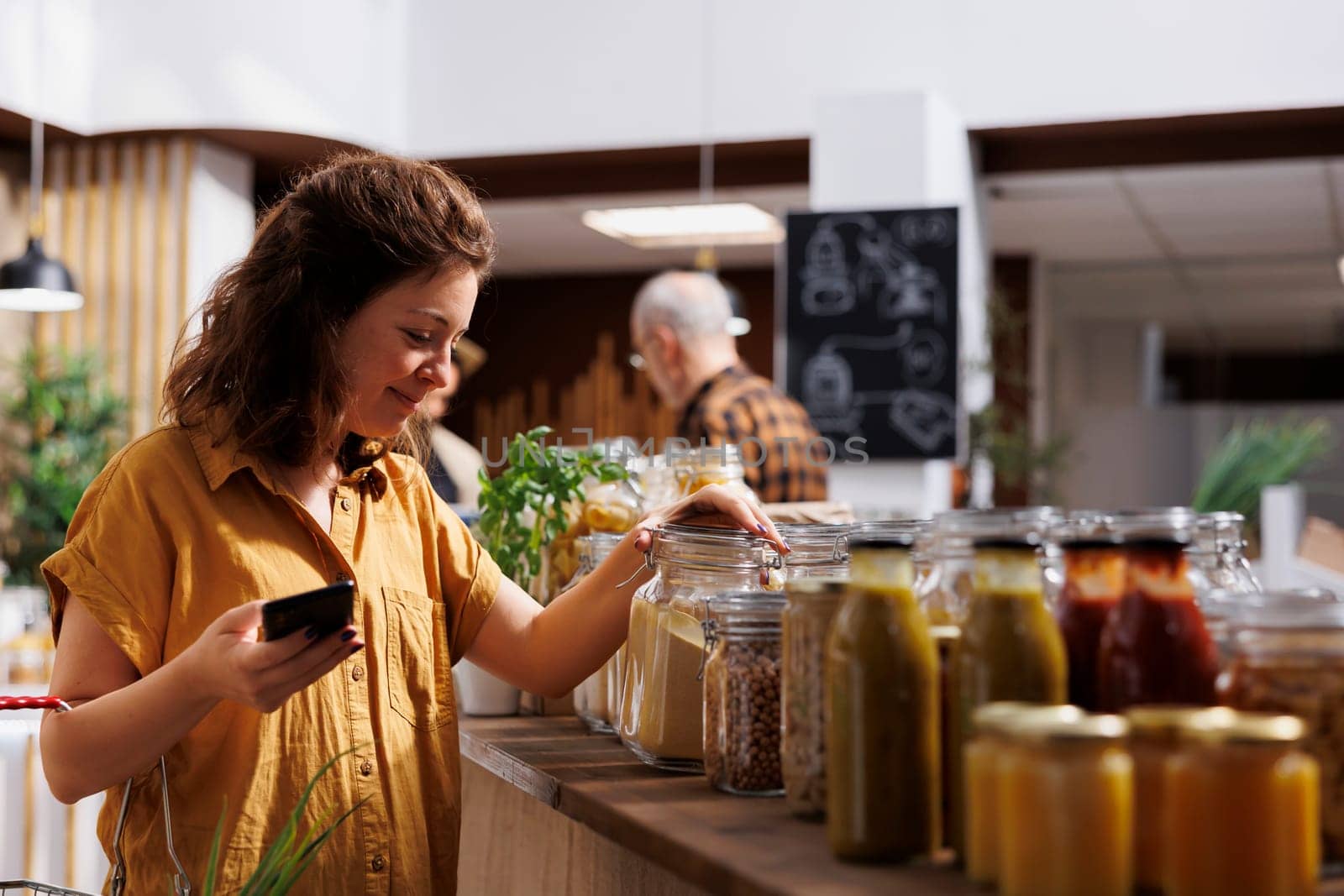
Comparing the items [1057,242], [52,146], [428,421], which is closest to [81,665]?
[428,421]

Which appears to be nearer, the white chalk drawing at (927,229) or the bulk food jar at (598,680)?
the bulk food jar at (598,680)

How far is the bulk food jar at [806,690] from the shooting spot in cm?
97

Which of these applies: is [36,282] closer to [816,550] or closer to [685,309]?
[685,309]

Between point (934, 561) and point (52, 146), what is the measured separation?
5.60m

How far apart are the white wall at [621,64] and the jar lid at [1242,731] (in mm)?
4407

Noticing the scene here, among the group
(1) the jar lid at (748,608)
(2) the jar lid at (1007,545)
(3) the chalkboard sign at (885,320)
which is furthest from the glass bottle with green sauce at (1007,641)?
(3) the chalkboard sign at (885,320)

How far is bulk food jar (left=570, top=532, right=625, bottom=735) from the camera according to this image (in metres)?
1.54

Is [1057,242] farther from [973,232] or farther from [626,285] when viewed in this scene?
[626,285]

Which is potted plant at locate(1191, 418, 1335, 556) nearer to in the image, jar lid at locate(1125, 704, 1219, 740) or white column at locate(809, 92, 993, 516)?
white column at locate(809, 92, 993, 516)

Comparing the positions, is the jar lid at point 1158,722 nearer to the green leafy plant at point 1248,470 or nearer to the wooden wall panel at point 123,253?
the green leafy plant at point 1248,470

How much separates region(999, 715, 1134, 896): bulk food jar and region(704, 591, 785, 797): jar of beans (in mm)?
373

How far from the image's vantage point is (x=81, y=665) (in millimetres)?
1234

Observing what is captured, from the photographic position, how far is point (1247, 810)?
705 mm

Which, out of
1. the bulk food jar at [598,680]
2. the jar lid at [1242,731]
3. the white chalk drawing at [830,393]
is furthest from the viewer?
the white chalk drawing at [830,393]
